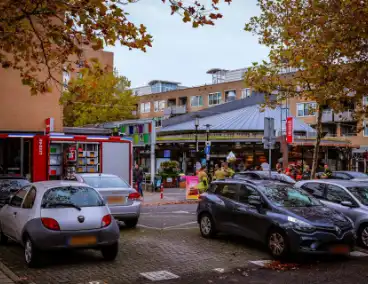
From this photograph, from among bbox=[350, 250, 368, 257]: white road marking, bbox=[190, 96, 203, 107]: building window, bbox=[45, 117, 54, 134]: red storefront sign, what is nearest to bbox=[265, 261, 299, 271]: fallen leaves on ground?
bbox=[350, 250, 368, 257]: white road marking

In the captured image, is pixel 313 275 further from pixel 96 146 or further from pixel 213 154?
pixel 213 154

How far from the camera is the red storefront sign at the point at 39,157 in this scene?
19.1m

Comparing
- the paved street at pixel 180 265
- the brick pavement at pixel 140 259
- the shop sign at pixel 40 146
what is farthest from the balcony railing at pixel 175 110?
the paved street at pixel 180 265

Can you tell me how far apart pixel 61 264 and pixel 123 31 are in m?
4.30

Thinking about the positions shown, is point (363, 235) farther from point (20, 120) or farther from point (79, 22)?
point (20, 120)

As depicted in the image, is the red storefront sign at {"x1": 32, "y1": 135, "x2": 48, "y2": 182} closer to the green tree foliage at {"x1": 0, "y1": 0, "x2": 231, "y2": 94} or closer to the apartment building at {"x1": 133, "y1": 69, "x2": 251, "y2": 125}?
the green tree foliage at {"x1": 0, "y1": 0, "x2": 231, "y2": 94}

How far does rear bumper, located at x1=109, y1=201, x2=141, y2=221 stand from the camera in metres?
11.9

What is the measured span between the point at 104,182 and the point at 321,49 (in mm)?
7264

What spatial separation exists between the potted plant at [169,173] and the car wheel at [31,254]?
22.3 metres

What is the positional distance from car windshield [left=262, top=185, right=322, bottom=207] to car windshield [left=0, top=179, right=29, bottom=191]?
21.0ft

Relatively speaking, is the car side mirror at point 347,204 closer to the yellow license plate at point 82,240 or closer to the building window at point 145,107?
the yellow license plate at point 82,240

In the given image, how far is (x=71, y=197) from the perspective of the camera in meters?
8.39

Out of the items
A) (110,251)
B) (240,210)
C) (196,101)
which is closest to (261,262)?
(240,210)

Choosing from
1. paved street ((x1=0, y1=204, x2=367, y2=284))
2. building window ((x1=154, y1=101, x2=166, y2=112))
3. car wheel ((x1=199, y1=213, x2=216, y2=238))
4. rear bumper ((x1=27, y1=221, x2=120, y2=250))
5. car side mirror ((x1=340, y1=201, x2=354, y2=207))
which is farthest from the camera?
building window ((x1=154, y1=101, x2=166, y2=112))
